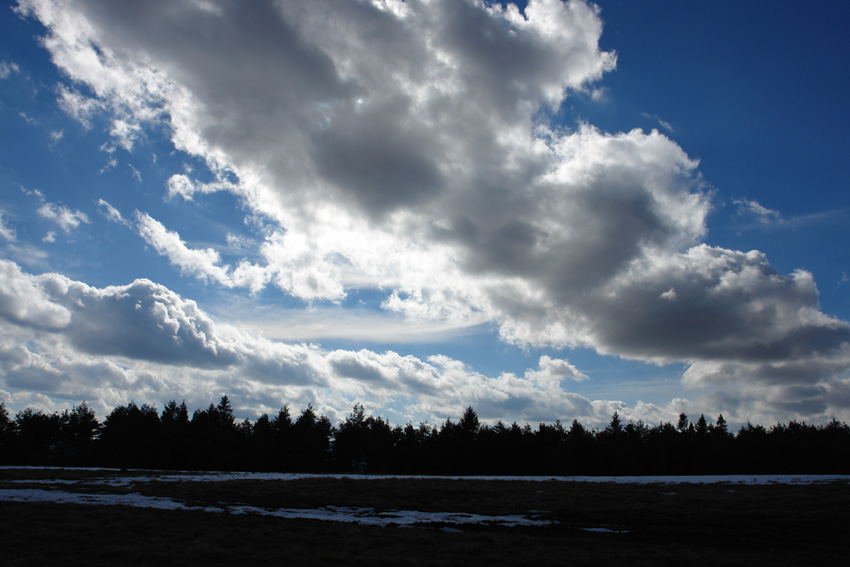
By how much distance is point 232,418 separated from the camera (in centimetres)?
10412

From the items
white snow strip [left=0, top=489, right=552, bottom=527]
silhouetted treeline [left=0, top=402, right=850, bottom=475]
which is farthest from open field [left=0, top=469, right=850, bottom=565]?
silhouetted treeline [left=0, top=402, right=850, bottom=475]

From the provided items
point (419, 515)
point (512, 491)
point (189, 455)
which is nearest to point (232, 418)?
point (189, 455)

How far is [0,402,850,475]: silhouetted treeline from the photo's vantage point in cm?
9706

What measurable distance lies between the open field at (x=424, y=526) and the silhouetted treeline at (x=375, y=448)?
62.8m

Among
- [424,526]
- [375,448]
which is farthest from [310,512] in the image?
[375,448]

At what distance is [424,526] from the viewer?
24.0 meters

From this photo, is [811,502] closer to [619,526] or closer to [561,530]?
[619,526]

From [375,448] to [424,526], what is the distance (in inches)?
3316

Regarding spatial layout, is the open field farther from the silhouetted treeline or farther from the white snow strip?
the silhouetted treeline

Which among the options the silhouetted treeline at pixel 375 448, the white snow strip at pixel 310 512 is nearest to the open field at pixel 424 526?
the white snow strip at pixel 310 512

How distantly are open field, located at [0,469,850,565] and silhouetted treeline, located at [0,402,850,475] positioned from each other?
2474 inches

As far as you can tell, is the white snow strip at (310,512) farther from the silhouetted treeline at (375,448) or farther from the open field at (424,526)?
the silhouetted treeline at (375,448)

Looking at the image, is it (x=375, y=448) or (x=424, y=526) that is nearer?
(x=424, y=526)

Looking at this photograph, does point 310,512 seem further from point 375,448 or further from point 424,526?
point 375,448
